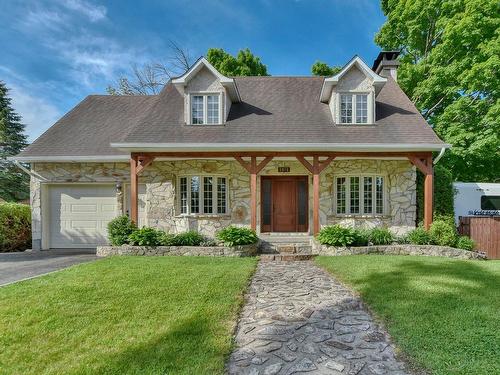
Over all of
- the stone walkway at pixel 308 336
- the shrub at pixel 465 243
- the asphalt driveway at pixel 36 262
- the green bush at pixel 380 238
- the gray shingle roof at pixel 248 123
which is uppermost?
the gray shingle roof at pixel 248 123

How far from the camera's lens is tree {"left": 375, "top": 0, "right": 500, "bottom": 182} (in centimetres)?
1299

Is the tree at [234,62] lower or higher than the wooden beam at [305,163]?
higher

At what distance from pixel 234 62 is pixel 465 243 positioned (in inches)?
683

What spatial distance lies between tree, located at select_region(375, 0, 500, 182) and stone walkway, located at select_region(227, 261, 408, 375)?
12.7 meters

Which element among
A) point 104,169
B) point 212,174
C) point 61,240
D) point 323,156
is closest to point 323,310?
point 323,156

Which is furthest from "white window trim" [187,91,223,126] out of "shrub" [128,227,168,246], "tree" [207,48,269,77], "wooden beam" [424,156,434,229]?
"tree" [207,48,269,77]

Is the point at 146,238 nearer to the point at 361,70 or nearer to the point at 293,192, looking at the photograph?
A: the point at 293,192

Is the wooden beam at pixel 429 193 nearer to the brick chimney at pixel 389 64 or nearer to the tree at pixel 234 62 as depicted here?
the brick chimney at pixel 389 64

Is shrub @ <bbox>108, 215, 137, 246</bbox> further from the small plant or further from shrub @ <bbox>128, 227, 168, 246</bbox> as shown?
the small plant

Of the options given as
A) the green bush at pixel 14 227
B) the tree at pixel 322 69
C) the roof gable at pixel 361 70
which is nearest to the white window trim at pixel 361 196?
the roof gable at pixel 361 70

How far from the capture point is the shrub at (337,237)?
8555mm

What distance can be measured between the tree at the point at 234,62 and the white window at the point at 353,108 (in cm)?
1151

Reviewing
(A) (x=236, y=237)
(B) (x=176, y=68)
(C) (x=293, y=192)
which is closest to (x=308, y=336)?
(A) (x=236, y=237)

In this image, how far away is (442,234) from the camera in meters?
8.85
